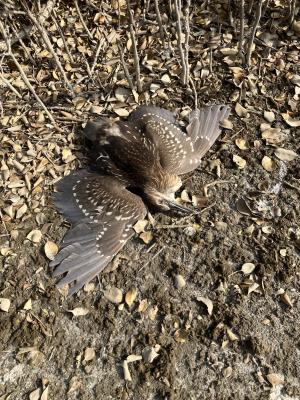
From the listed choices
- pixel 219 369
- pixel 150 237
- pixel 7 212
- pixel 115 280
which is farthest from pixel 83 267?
pixel 219 369

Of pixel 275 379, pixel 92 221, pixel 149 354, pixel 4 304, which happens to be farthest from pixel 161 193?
pixel 275 379

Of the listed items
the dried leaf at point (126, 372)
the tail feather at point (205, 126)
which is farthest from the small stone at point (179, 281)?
the tail feather at point (205, 126)

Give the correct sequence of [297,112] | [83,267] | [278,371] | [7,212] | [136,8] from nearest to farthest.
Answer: [278,371], [83,267], [7,212], [297,112], [136,8]

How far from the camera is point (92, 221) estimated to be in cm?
371

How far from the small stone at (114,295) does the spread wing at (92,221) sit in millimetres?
165

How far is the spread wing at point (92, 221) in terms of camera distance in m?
3.57

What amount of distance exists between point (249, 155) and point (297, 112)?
2.00 ft

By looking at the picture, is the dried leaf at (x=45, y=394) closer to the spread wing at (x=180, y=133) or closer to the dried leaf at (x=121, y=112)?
Answer: the spread wing at (x=180, y=133)

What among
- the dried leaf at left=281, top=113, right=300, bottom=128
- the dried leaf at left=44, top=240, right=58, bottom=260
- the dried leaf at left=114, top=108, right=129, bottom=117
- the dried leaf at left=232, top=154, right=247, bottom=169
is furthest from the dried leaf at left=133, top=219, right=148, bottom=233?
Answer: the dried leaf at left=281, top=113, right=300, bottom=128

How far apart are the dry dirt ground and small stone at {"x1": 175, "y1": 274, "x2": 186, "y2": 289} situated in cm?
2

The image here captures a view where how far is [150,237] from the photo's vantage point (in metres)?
3.77

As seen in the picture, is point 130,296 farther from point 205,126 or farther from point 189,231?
point 205,126

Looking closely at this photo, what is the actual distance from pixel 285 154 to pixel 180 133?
888 millimetres

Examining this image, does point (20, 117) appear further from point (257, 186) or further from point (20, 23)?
point (257, 186)
